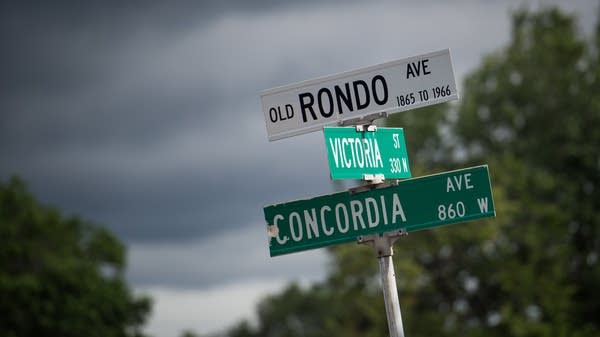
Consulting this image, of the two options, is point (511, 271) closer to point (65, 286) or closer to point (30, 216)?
point (65, 286)

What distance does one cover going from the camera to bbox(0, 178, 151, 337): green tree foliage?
214 feet

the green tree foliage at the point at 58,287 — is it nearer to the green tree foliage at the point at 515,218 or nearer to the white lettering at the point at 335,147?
the green tree foliage at the point at 515,218

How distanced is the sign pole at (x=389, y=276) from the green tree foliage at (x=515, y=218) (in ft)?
124

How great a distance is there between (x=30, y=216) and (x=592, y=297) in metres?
36.8

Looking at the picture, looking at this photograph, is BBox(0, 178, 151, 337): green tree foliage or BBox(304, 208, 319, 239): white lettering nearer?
BBox(304, 208, 319, 239): white lettering

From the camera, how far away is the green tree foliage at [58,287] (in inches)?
2566

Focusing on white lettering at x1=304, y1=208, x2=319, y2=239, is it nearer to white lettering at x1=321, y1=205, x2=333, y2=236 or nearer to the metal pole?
white lettering at x1=321, y1=205, x2=333, y2=236

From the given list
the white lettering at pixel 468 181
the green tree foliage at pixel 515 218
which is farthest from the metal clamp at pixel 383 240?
the green tree foliage at pixel 515 218

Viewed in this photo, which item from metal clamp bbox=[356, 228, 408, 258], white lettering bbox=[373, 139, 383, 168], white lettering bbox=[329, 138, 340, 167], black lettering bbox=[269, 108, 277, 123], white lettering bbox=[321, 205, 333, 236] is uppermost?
black lettering bbox=[269, 108, 277, 123]

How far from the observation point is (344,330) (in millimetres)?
53375

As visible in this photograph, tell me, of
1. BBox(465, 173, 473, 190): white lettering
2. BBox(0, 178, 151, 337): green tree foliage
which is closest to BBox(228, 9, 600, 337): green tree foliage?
BBox(0, 178, 151, 337): green tree foliage

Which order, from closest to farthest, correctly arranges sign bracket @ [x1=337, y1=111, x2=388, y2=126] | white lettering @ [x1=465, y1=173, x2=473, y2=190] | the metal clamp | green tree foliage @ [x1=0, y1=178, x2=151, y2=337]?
1. the metal clamp
2. sign bracket @ [x1=337, y1=111, x2=388, y2=126]
3. white lettering @ [x1=465, y1=173, x2=473, y2=190]
4. green tree foliage @ [x1=0, y1=178, x2=151, y2=337]

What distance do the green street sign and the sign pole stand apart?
59mm

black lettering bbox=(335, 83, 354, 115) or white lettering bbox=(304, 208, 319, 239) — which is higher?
black lettering bbox=(335, 83, 354, 115)
